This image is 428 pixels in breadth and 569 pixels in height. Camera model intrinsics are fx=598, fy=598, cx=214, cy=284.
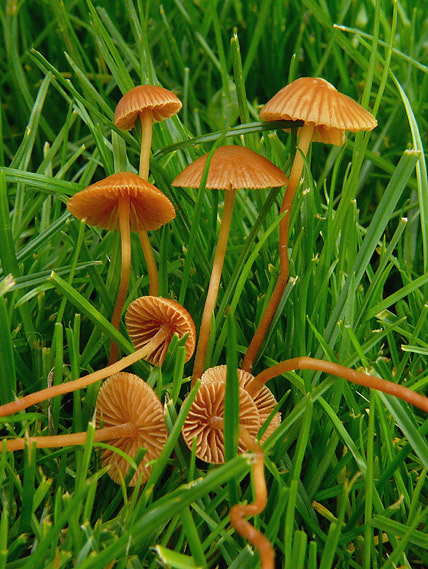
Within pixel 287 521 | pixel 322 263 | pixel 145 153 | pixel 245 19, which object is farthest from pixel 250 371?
pixel 245 19

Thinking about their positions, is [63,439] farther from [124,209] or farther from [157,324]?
[124,209]

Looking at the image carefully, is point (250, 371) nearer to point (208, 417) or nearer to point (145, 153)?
point (208, 417)

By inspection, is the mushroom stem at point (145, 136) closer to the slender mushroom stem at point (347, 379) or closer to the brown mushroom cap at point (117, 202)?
the brown mushroom cap at point (117, 202)

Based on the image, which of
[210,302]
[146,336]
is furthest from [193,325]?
[146,336]

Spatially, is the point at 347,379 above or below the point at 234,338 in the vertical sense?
below

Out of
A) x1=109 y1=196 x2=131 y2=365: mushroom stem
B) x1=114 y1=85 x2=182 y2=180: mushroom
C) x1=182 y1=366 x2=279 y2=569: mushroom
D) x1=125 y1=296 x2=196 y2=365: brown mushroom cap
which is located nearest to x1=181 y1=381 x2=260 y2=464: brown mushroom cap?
x1=182 y1=366 x2=279 y2=569: mushroom

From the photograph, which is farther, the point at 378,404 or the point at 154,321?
the point at 154,321
